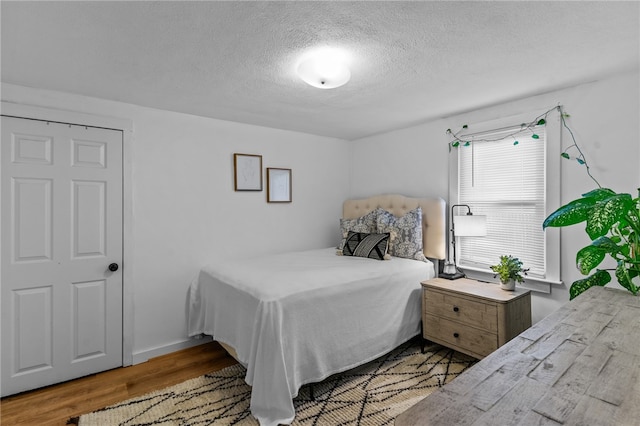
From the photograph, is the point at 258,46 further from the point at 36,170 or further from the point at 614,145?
the point at 614,145

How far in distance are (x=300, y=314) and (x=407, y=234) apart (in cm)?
164

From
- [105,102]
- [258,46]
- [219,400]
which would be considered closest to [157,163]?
[105,102]

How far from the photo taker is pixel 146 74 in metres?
2.22

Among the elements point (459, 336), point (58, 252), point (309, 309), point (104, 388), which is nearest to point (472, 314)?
point (459, 336)

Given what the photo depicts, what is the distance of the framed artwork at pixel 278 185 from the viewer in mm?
3727

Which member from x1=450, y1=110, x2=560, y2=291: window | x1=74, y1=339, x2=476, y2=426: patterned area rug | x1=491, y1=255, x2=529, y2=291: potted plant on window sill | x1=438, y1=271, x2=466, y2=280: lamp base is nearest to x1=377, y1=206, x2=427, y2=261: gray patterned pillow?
x1=438, y1=271, x2=466, y2=280: lamp base

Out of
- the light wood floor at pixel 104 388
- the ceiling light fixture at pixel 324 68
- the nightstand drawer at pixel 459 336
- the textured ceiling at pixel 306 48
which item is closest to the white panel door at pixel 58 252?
the light wood floor at pixel 104 388

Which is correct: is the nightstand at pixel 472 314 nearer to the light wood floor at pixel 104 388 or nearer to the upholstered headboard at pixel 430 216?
the upholstered headboard at pixel 430 216

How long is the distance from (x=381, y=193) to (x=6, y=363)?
378cm

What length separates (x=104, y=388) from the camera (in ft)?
8.20

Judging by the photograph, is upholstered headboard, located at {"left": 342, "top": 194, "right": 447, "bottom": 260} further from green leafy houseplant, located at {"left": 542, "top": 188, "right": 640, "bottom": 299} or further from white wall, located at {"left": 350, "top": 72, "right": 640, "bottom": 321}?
green leafy houseplant, located at {"left": 542, "top": 188, "right": 640, "bottom": 299}

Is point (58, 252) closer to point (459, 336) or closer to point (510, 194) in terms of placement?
point (459, 336)

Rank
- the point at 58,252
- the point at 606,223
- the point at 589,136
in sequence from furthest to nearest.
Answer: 1. the point at 58,252
2. the point at 589,136
3. the point at 606,223

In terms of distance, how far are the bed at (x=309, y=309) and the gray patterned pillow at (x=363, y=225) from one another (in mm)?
132
